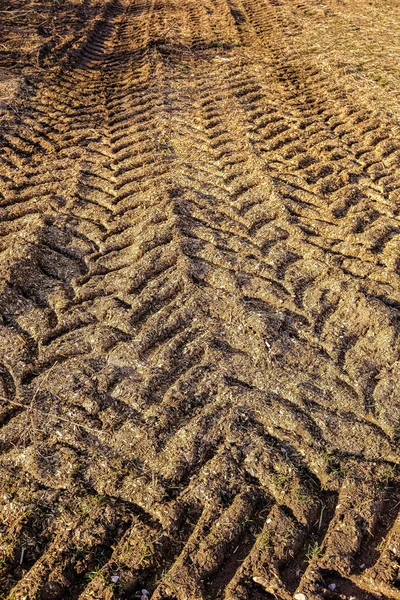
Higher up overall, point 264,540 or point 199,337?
point 199,337

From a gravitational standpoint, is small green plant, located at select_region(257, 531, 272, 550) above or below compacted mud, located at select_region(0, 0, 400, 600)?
below

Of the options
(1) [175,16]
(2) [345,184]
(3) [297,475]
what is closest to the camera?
(3) [297,475]

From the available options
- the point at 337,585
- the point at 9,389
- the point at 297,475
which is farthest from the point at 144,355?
the point at 337,585

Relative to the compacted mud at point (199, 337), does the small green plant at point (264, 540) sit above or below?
below

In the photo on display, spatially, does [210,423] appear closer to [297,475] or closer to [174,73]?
[297,475]

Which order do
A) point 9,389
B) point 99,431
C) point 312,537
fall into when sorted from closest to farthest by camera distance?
point 312,537 < point 99,431 < point 9,389

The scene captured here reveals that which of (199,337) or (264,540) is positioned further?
(199,337)

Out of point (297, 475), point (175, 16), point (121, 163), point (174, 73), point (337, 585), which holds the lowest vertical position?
point (337, 585)

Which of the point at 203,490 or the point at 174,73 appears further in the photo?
the point at 174,73
